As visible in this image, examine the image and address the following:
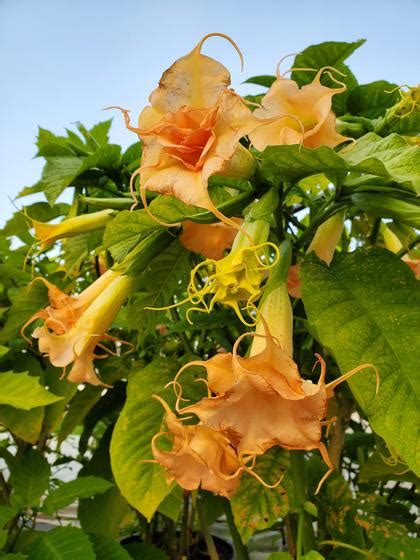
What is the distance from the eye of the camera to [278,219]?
47 centimetres

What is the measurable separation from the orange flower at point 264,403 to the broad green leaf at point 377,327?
0.06m

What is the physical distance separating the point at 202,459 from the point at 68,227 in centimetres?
24

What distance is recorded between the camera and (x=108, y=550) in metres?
0.66

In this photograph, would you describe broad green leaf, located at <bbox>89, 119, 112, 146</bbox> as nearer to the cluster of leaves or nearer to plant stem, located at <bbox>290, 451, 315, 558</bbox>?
the cluster of leaves

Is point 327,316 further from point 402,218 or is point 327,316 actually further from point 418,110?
point 418,110

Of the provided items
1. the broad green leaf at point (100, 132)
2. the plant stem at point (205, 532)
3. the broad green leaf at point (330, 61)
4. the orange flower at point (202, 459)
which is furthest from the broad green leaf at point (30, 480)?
the broad green leaf at point (330, 61)

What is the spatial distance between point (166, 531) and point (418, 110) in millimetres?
800

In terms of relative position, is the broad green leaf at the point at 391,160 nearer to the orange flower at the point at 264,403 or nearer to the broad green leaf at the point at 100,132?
the orange flower at the point at 264,403

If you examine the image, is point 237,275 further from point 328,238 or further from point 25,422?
point 25,422

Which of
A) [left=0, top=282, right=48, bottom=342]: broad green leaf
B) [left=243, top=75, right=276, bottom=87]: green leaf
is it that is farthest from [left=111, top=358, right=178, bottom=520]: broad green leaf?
[left=243, top=75, right=276, bottom=87]: green leaf

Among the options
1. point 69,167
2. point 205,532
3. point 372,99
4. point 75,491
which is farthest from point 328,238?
point 205,532

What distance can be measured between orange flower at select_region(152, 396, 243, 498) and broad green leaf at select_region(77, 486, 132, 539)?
410 mm

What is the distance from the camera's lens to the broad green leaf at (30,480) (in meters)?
0.69

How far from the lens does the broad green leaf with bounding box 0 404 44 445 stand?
28.3 inches
